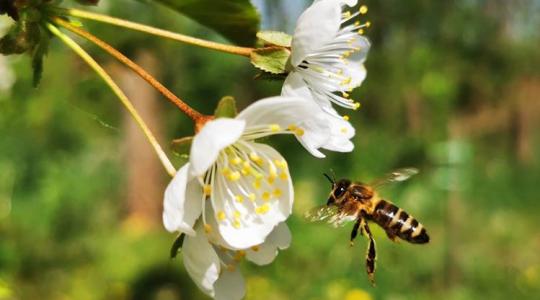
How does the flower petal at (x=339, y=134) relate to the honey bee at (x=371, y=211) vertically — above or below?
above

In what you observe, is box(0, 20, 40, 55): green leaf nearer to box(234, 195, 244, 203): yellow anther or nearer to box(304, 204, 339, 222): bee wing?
box(234, 195, 244, 203): yellow anther

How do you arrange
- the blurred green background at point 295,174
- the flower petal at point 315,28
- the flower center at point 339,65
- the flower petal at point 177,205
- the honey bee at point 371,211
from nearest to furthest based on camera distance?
the flower petal at point 177,205
the flower petal at point 315,28
the flower center at point 339,65
the honey bee at point 371,211
the blurred green background at point 295,174

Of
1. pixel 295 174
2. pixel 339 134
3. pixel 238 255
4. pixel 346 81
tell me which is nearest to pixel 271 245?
pixel 238 255

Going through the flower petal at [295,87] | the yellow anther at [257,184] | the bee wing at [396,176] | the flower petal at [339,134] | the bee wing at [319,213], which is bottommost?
the bee wing at [396,176]

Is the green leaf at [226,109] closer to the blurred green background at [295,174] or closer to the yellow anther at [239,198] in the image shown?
the yellow anther at [239,198]

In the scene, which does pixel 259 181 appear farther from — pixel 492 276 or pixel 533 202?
pixel 533 202

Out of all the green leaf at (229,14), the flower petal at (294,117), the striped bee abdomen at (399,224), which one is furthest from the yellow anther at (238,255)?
the striped bee abdomen at (399,224)

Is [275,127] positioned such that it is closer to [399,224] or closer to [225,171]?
[225,171]
